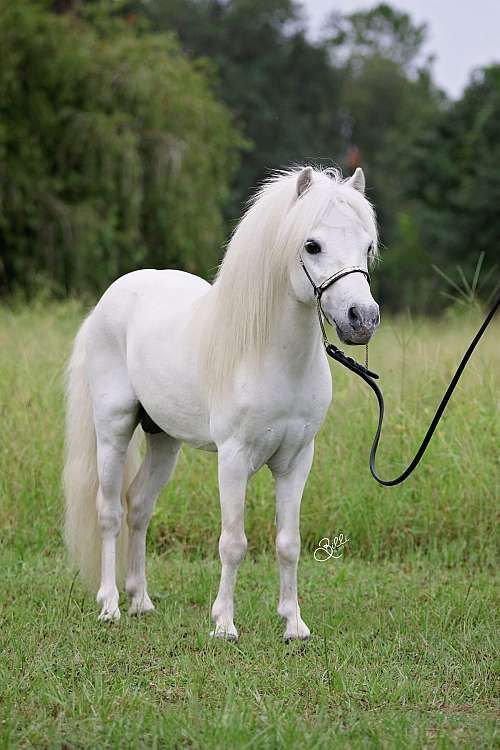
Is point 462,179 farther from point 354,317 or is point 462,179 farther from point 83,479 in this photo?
point 354,317

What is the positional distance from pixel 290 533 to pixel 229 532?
10.4 inches

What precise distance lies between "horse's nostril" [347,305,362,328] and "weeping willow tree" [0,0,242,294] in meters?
11.2

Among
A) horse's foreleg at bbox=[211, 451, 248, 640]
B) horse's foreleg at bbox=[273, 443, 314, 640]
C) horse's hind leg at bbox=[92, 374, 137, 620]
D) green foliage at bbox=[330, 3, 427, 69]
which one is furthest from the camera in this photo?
green foliage at bbox=[330, 3, 427, 69]

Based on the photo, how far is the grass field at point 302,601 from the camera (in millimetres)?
3066

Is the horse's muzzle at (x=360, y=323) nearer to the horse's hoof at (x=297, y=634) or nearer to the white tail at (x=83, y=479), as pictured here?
the horse's hoof at (x=297, y=634)

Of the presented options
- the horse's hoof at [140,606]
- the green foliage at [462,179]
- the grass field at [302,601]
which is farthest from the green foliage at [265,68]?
the horse's hoof at [140,606]

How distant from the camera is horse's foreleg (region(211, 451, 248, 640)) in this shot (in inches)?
152

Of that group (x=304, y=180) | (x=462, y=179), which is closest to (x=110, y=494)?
(x=304, y=180)

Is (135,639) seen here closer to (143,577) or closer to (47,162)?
(143,577)

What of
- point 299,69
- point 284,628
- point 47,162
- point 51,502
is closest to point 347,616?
point 284,628

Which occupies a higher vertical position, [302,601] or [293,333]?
[293,333]

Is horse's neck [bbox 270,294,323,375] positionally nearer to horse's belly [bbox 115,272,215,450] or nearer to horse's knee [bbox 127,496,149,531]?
horse's belly [bbox 115,272,215,450]

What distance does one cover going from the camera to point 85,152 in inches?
596
